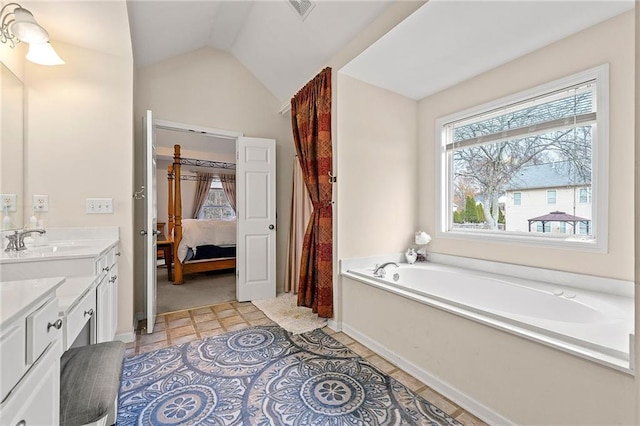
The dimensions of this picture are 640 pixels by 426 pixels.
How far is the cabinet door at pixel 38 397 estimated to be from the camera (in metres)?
0.59

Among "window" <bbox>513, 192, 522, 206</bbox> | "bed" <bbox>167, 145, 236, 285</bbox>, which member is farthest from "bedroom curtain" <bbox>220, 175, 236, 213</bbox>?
"window" <bbox>513, 192, 522, 206</bbox>

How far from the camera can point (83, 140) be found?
87.7 inches

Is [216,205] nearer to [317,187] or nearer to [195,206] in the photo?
[195,206]

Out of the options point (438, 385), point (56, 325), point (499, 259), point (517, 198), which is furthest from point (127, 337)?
point (517, 198)

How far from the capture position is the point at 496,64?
92.9 inches

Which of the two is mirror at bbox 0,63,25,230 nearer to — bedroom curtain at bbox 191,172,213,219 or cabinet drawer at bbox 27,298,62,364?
cabinet drawer at bbox 27,298,62,364

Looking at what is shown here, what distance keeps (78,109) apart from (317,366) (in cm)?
271

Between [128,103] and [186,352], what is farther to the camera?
[128,103]

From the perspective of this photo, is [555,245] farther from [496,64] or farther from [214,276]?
[214,276]

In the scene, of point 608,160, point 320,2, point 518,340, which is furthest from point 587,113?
point 320,2

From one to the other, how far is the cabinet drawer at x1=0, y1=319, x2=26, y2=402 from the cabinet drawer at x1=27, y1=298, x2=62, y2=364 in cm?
2

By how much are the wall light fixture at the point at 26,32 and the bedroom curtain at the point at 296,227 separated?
2.37 m

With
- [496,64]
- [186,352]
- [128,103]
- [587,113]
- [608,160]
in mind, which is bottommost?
[186,352]

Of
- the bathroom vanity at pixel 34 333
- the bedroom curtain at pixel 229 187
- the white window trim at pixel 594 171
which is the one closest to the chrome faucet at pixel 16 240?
the bathroom vanity at pixel 34 333
